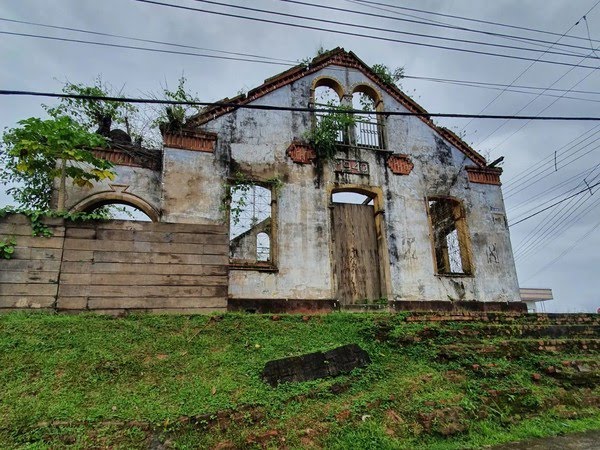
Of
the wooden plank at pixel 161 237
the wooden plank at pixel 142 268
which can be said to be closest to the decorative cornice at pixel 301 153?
the wooden plank at pixel 161 237

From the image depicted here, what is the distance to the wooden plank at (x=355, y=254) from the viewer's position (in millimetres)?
10422

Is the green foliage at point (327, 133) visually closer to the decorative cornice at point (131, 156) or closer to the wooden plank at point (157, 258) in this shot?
the decorative cornice at point (131, 156)

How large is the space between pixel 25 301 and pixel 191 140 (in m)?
4.95

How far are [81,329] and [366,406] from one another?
4074 millimetres

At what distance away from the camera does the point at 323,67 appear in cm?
1173

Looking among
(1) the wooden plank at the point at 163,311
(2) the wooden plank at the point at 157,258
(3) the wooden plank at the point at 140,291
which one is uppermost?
(2) the wooden plank at the point at 157,258

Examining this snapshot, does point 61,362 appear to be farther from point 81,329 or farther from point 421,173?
point 421,173

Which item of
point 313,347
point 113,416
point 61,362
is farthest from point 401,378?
point 61,362

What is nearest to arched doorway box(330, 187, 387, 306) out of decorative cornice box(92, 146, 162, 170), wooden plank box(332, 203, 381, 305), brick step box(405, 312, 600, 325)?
wooden plank box(332, 203, 381, 305)

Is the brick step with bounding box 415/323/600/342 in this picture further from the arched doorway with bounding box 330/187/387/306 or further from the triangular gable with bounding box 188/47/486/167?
the triangular gable with bounding box 188/47/486/167

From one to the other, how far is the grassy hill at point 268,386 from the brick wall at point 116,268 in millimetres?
418

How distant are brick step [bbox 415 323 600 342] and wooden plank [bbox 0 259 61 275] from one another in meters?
5.95

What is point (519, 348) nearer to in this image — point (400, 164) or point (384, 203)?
point (384, 203)

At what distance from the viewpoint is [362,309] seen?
9.89 meters
